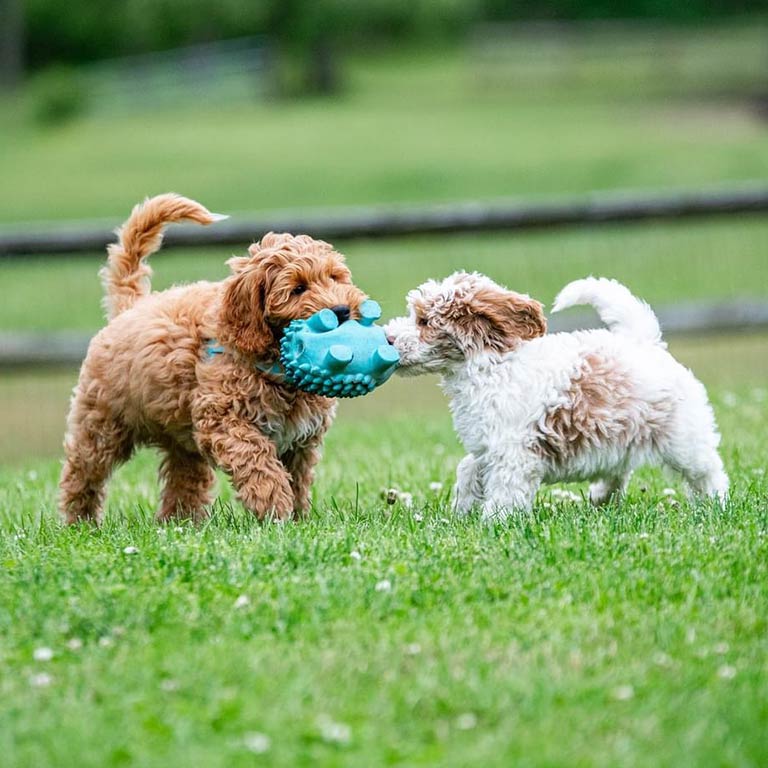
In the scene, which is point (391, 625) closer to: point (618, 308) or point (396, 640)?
point (396, 640)

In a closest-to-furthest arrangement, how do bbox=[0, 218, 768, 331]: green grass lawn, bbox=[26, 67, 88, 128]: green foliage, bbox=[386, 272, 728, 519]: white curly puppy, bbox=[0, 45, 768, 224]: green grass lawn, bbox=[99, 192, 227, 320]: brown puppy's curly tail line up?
bbox=[386, 272, 728, 519]: white curly puppy
bbox=[99, 192, 227, 320]: brown puppy's curly tail
bbox=[0, 218, 768, 331]: green grass lawn
bbox=[0, 45, 768, 224]: green grass lawn
bbox=[26, 67, 88, 128]: green foliage

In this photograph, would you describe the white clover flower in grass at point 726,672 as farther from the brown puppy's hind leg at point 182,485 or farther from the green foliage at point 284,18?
the green foliage at point 284,18

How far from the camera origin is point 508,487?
5.19m

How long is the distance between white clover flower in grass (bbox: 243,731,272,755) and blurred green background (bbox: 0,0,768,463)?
7043 millimetres

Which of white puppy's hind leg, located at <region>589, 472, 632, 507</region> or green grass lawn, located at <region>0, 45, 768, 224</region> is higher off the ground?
green grass lawn, located at <region>0, 45, 768, 224</region>

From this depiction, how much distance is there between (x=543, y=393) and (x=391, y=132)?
87.0ft

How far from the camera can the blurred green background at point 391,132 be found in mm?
13961

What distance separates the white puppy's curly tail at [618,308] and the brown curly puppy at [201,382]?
3.24 ft

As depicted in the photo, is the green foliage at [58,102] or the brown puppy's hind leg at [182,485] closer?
the brown puppy's hind leg at [182,485]

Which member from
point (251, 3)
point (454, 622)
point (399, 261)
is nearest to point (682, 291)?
point (399, 261)

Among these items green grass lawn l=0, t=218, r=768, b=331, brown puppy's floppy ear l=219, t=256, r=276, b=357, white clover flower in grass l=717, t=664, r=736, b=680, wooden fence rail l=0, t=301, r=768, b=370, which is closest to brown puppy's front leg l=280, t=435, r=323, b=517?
brown puppy's floppy ear l=219, t=256, r=276, b=357

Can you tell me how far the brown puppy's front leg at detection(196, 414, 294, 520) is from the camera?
5.36m

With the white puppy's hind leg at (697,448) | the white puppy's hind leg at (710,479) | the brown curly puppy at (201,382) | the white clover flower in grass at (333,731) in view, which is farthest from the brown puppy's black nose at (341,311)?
the white clover flower in grass at (333,731)

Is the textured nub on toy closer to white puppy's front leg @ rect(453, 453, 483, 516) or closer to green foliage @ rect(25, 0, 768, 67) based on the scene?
white puppy's front leg @ rect(453, 453, 483, 516)
